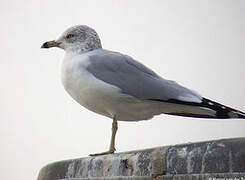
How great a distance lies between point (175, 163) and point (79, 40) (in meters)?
2.50

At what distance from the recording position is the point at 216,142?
2191 mm

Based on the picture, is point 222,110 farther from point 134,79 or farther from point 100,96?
point 100,96

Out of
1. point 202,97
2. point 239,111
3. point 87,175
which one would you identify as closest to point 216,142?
point 87,175

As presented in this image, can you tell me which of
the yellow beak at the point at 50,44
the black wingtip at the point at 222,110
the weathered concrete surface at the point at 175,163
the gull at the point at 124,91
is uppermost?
the yellow beak at the point at 50,44

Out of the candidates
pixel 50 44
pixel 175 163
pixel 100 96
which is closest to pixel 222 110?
pixel 100 96

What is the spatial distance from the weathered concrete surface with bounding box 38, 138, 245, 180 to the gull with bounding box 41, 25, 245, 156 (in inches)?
34.6

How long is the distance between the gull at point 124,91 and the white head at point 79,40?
268 mm

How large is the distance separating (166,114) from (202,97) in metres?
0.51

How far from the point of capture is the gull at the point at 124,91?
3.94 meters

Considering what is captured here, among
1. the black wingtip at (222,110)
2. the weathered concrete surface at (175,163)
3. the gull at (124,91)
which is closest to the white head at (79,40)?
the gull at (124,91)

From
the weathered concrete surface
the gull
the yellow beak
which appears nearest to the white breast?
the gull

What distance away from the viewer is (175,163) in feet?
7.76

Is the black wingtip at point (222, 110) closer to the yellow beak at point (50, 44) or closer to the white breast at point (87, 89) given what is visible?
the white breast at point (87, 89)

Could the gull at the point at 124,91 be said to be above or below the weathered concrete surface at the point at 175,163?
above
